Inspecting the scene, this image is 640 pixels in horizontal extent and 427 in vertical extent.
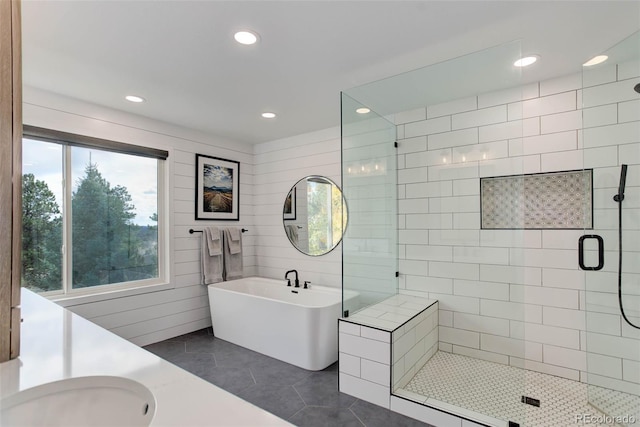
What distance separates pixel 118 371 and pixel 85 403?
122 millimetres

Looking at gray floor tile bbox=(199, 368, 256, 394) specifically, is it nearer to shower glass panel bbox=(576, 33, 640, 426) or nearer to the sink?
the sink

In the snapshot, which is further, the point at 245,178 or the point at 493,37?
the point at 245,178

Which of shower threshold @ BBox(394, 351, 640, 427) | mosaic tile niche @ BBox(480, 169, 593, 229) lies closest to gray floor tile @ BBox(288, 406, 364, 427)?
shower threshold @ BBox(394, 351, 640, 427)

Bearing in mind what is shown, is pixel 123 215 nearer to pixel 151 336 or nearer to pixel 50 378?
pixel 151 336

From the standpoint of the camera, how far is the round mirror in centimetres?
388

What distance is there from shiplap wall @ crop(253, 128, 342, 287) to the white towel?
74 centimetres

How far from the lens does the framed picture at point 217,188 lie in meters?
4.03

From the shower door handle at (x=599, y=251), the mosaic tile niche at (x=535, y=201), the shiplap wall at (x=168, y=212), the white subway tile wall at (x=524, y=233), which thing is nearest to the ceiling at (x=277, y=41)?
the shiplap wall at (x=168, y=212)

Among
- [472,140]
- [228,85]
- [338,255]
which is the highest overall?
[228,85]

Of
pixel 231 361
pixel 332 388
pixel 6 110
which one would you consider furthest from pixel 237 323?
pixel 6 110

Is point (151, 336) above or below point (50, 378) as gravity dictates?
below

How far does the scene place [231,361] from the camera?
123 inches

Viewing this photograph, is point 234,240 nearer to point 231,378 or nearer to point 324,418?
point 231,378

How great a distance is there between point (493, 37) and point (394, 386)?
100 inches
